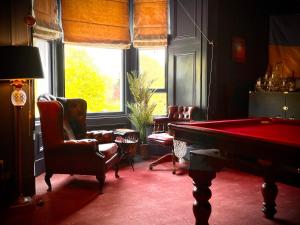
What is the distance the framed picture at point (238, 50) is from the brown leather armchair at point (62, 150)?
122 inches

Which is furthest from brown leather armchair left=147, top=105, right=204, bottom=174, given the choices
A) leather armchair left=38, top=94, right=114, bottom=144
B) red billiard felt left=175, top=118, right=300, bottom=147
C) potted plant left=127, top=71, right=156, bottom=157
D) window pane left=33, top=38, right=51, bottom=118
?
red billiard felt left=175, top=118, right=300, bottom=147

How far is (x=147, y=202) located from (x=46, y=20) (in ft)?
9.85

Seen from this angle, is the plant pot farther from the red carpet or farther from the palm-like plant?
the red carpet

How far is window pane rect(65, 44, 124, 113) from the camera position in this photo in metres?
5.93

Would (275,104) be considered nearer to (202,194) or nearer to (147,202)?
(147,202)

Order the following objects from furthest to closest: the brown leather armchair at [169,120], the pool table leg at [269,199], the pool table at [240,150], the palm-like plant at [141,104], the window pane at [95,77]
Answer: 1. the palm-like plant at [141,104]
2. the window pane at [95,77]
3. the brown leather armchair at [169,120]
4. the pool table leg at [269,199]
5. the pool table at [240,150]

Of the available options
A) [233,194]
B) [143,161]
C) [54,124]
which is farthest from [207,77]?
[54,124]

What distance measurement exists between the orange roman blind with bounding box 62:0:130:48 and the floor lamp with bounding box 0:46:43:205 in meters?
2.22

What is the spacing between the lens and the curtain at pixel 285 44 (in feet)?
20.2

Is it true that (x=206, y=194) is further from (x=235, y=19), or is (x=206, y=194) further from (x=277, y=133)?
(x=235, y=19)

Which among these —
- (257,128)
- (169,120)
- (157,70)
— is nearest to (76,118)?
(169,120)

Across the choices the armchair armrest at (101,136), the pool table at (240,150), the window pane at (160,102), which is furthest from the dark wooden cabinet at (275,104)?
the armchair armrest at (101,136)

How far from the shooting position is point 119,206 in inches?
150

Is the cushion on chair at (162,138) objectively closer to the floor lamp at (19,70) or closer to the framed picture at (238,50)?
the framed picture at (238,50)
